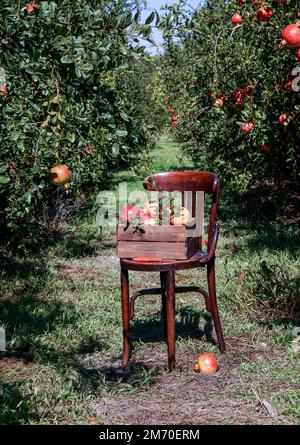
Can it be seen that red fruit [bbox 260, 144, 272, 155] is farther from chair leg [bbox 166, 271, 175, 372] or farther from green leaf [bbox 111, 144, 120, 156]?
green leaf [bbox 111, 144, 120, 156]

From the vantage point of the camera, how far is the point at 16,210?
4.62 metres

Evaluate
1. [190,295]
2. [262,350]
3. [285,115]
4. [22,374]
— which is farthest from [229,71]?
[22,374]

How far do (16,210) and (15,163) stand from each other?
2.36 feet

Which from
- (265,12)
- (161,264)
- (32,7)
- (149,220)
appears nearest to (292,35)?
(265,12)

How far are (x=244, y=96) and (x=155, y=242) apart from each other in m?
2.77

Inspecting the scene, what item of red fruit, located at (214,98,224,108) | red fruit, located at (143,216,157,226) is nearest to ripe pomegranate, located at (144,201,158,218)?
red fruit, located at (143,216,157,226)

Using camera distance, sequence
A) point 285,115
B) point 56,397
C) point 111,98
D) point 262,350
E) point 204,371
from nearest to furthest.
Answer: point 111,98 → point 56,397 → point 204,371 → point 262,350 → point 285,115

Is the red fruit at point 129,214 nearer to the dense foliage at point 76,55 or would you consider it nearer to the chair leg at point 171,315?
the chair leg at point 171,315

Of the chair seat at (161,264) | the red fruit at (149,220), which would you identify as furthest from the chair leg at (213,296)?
the red fruit at (149,220)

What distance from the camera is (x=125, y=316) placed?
134 inches

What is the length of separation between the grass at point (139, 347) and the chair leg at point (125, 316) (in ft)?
0.27

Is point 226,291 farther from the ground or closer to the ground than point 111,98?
closer to the ground

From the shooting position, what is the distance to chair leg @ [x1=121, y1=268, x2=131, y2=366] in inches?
132
